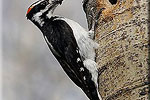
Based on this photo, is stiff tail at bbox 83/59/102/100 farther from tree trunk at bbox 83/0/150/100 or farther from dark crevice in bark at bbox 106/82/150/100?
dark crevice in bark at bbox 106/82/150/100

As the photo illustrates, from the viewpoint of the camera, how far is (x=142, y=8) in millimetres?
1754

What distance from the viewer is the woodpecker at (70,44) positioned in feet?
6.72

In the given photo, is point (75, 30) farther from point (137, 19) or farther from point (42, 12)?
point (137, 19)

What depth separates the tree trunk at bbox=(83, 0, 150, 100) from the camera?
1592 mm

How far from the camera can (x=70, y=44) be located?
88.5 inches

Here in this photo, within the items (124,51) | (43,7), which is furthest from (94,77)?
(43,7)

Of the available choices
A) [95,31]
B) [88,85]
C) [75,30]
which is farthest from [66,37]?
[88,85]

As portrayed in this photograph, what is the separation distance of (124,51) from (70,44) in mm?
609

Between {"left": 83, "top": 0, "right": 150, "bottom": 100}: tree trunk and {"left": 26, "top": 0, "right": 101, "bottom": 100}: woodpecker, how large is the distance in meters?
0.12

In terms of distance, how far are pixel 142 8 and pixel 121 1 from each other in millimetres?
193

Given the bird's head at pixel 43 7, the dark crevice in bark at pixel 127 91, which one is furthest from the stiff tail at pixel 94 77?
the bird's head at pixel 43 7

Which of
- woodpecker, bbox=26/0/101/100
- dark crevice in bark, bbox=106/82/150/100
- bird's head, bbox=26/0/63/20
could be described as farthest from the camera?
bird's head, bbox=26/0/63/20

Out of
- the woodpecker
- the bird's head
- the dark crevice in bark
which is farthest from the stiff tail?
the bird's head

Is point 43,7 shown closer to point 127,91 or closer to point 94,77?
point 94,77
